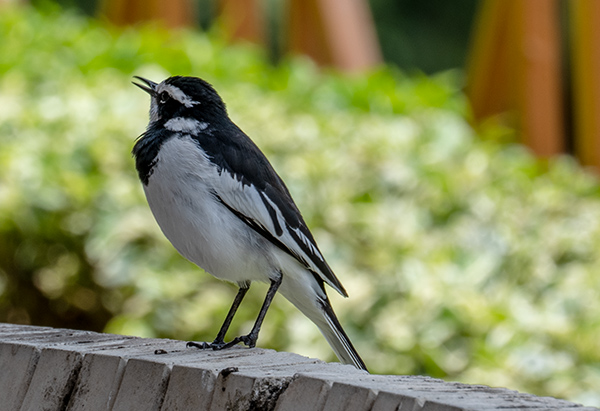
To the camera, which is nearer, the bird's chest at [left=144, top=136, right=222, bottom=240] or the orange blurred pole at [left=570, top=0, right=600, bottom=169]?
the bird's chest at [left=144, top=136, right=222, bottom=240]

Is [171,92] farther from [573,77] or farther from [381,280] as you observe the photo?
[573,77]

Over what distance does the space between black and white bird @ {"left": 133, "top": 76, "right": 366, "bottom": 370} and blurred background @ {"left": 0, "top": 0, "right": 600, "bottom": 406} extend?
1.46m

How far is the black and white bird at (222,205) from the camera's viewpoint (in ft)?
7.80

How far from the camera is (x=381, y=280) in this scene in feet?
14.1

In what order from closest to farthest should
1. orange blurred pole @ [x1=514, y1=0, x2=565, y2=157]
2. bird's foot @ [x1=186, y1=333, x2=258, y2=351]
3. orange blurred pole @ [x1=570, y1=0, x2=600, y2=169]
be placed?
bird's foot @ [x1=186, y1=333, x2=258, y2=351] → orange blurred pole @ [x1=570, y1=0, x2=600, y2=169] → orange blurred pole @ [x1=514, y1=0, x2=565, y2=157]

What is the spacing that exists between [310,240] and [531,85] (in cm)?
545

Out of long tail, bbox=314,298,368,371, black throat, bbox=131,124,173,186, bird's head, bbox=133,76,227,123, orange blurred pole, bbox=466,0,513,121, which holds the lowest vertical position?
orange blurred pole, bbox=466,0,513,121

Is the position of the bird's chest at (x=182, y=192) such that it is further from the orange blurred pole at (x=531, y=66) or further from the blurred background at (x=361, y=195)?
the orange blurred pole at (x=531, y=66)

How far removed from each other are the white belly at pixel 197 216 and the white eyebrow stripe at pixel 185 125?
0.20ft

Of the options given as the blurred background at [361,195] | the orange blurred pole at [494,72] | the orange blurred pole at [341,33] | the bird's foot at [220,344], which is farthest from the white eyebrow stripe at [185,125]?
the orange blurred pole at [494,72]

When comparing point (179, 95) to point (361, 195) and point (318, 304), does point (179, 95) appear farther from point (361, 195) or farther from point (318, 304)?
point (361, 195)

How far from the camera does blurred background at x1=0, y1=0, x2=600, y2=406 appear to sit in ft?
13.3

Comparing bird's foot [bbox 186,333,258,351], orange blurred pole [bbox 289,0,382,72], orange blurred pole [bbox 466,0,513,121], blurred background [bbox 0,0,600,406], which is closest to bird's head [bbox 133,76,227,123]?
bird's foot [bbox 186,333,258,351]

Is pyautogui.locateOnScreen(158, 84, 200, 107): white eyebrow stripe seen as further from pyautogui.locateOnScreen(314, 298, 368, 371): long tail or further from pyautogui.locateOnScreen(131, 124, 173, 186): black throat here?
pyautogui.locateOnScreen(314, 298, 368, 371): long tail
